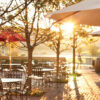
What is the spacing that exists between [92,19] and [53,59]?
16195mm

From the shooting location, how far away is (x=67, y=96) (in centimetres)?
901

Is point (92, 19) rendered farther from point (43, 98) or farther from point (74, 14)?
point (43, 98)

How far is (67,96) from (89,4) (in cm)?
480

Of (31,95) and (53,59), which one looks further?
(53,59)

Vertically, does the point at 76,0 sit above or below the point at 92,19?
above

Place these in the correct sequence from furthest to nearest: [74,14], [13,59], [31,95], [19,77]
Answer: [13,59] < [31,95] < [19,77] < [74,14]

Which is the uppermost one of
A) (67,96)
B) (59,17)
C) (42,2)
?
(42,2)

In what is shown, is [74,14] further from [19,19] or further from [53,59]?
[53,59]

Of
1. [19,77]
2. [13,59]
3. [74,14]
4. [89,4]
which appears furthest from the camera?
[13,59]

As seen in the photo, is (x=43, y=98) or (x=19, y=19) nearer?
(x=43, y=98)

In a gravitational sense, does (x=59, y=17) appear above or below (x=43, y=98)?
above

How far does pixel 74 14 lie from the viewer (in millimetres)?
5961

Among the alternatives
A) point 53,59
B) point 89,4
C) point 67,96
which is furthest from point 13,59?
point 89,4

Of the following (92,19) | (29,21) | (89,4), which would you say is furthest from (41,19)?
(89,4)
